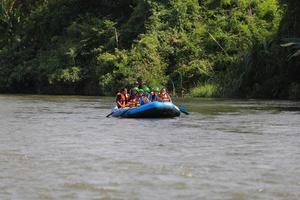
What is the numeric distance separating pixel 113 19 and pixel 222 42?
506 inches

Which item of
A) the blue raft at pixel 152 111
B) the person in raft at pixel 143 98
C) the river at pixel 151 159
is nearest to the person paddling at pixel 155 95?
the person in raft at pixel 143 98

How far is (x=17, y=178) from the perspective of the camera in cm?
1215

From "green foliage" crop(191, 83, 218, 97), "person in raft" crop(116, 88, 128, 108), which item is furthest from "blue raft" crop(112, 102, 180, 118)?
"green foliage" crop(191, 83, 218, 97)

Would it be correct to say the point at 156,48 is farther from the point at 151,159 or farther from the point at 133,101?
the point at 151,159

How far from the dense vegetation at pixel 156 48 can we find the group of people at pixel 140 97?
14910mm

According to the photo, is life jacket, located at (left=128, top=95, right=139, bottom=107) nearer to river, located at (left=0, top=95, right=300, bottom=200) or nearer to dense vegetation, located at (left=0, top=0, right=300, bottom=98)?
river, located at (left=0, top=95, right=300, bottom=200)

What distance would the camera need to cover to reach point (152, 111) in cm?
2631

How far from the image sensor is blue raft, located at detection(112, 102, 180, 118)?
2623 cm

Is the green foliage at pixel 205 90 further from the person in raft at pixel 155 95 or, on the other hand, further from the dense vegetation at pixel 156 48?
the person in raft at pixel 155 95

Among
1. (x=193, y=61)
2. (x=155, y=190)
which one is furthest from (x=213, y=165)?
(x=193, y=61)

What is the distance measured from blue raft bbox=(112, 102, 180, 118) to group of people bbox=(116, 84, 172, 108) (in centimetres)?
78

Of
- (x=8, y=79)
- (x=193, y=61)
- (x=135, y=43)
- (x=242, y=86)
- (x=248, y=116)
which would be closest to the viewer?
(x=248, y=116)

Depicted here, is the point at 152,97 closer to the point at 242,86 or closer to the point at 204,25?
the point at 242,86

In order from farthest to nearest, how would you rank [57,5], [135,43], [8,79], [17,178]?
[57,5], [8,79], [135,43], [17,178]
